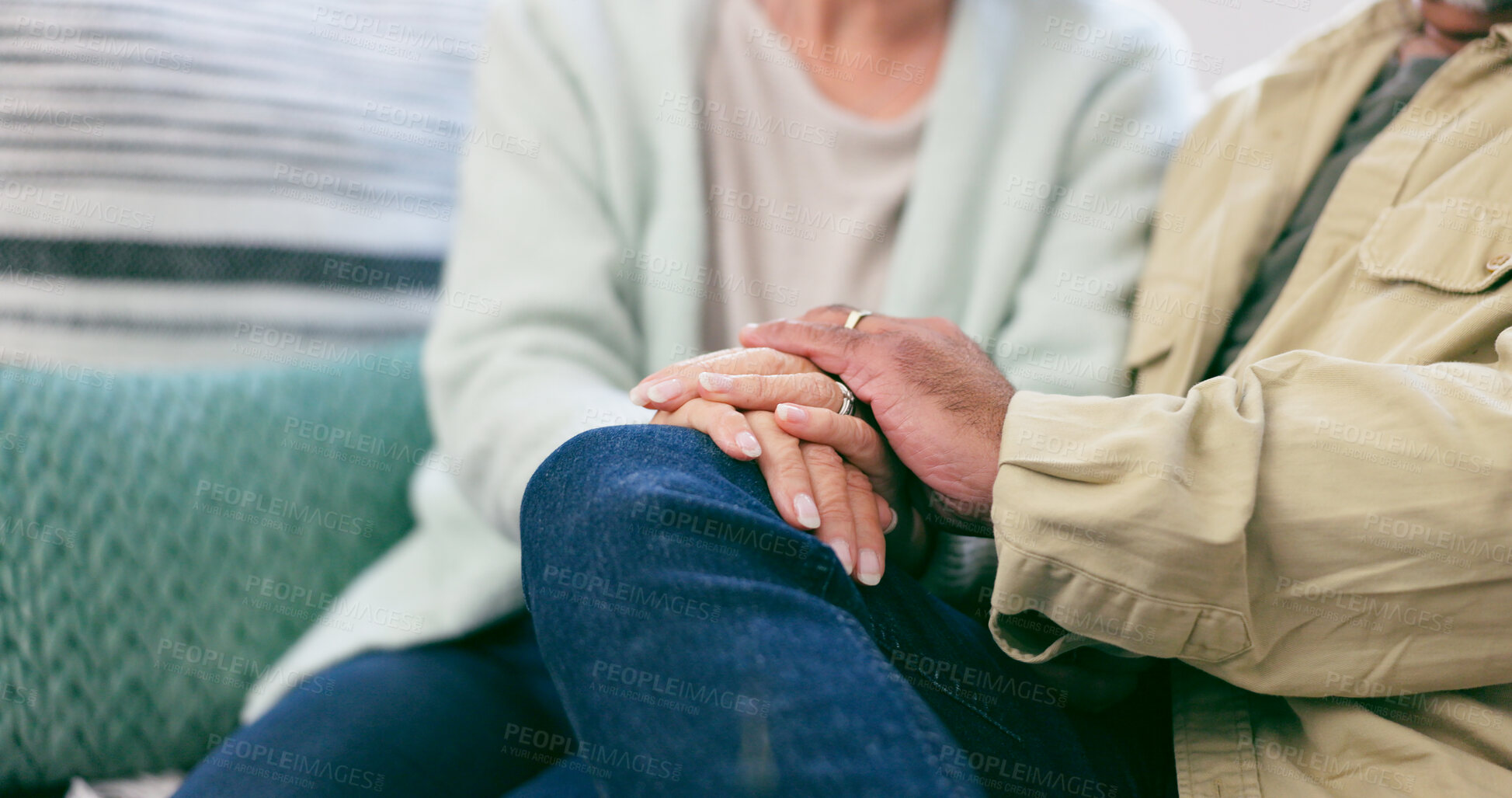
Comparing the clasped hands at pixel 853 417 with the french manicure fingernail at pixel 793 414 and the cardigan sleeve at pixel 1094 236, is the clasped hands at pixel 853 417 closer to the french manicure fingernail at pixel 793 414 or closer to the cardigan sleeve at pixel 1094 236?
the french manicure fingernail at pixel 793 414

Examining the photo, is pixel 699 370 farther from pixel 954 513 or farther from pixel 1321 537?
pixel 1321 537

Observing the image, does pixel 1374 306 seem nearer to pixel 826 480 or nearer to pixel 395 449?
pixel 826 480

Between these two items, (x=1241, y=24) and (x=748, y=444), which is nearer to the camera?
(x=748, y=444)

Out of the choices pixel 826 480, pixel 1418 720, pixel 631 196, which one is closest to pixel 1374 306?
pixel 1418 720

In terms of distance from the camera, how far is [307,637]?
81 centimetres

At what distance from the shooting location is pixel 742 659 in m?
0.42

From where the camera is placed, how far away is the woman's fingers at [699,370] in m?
0.59

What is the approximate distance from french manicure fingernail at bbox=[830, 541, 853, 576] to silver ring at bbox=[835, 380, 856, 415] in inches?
4.3

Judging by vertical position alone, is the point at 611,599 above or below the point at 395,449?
above

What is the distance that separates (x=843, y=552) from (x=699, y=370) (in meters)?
0.17

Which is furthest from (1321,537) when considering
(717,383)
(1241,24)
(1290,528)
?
(1241,24)

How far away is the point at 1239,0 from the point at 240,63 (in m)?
1.17

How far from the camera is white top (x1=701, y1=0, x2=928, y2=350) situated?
2.84 ft

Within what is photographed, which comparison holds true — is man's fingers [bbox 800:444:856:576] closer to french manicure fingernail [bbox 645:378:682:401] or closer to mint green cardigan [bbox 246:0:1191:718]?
french manicure fingernail [bbox 645:378:682:401]
